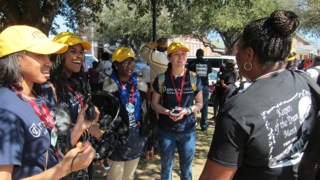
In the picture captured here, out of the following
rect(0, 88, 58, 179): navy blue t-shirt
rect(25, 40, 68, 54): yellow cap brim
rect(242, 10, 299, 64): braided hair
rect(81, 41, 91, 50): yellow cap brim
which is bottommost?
rect(0, 88, 58, 179): navy blue t-shirt

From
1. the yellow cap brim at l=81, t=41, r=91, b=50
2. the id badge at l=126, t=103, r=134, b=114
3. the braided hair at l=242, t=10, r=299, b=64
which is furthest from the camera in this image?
the id badge at l=126, t=103, r=134, b=114

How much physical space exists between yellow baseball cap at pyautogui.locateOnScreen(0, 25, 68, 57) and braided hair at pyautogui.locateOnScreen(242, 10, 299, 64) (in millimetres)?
1126

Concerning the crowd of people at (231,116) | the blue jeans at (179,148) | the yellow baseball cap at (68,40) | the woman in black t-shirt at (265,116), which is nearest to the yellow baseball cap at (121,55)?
the yellow baseball cap at (68,40)

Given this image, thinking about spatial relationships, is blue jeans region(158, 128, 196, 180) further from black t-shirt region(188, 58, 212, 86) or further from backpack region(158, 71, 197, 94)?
black t-shirt region(188, 58, 212, 86)

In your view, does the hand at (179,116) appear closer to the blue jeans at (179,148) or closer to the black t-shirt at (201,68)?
the blue jeans at (179,148)

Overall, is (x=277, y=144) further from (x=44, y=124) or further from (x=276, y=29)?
(x=44, y=124)

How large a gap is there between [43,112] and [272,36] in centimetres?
132

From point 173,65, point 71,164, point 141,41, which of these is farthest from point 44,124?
Answer: point 141,41

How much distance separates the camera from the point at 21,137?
1.54 m

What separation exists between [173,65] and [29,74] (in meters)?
2.06

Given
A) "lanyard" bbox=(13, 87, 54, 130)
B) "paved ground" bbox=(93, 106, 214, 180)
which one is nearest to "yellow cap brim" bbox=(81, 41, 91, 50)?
"lanyard" bbox=(13, 87, 54, 130)

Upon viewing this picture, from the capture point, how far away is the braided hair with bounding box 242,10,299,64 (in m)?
1.58

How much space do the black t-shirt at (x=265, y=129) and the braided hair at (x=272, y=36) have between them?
115mm

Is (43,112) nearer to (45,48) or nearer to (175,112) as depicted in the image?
(45,48)
